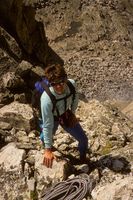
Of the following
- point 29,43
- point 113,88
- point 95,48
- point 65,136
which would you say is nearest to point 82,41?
point 95,48

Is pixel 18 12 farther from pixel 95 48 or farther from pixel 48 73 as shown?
pixel 48 73

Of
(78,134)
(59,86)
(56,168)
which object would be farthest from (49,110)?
(56,168)

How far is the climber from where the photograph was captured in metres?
8.30

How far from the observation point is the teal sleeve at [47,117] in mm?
Result: 8453

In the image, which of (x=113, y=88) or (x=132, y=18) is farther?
(x=132, y=18)

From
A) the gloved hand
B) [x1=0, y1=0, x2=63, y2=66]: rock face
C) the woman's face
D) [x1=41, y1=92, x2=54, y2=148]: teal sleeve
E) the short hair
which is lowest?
[x1=0, y1=0, x2=63, y2=66]: rock face

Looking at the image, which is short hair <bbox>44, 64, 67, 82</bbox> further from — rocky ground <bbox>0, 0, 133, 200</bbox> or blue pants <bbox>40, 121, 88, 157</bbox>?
rocky ground <bbox>0, 0, 133, 200</bbox>

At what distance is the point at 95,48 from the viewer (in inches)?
1492

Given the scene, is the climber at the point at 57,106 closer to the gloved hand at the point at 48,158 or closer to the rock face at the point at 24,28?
the gloved hand at the point at 48,158

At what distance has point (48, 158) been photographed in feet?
30.6

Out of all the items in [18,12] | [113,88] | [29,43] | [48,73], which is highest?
[48,73]

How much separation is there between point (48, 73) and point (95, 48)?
1180 inches

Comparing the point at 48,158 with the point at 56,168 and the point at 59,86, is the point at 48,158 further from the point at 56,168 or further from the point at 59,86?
the point at 59,86

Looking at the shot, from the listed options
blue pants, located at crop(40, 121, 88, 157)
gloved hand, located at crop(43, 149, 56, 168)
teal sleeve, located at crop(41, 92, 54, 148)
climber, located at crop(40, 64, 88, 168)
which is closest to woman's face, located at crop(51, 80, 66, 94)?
climber, located at crop(40, 64, 88, 168)
